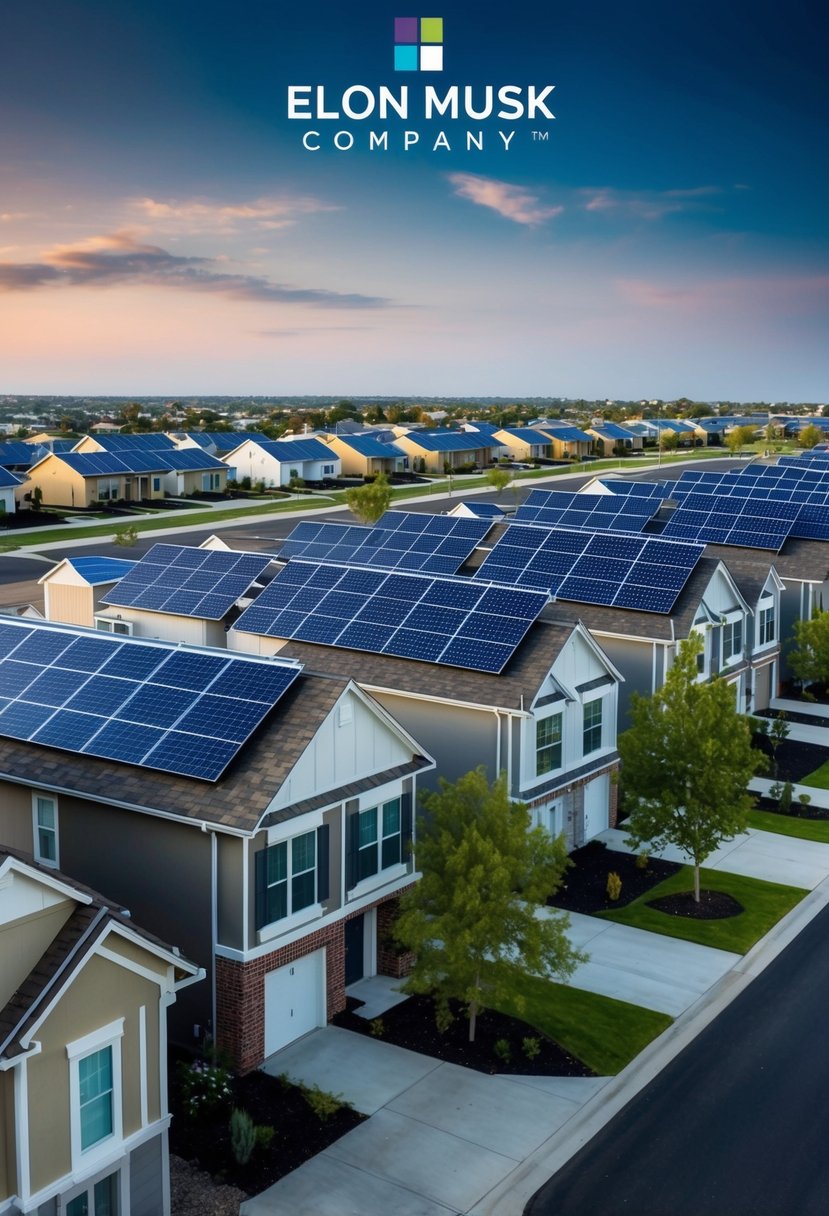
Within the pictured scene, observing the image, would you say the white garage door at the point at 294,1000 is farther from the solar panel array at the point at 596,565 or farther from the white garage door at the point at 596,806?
the solar panel array at the point at 596,565

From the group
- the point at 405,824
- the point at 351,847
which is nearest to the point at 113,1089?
the point at 351,847

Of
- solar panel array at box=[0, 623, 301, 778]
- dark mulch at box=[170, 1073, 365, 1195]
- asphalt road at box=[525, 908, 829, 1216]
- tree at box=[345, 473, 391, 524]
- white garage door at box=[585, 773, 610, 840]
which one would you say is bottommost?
asphalt road at box=[525, 908, 829, 1216]

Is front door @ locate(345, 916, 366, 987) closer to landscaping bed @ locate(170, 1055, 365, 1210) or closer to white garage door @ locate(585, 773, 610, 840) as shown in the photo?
landscaping bed @ locate(170, 1055, 365, 1210)

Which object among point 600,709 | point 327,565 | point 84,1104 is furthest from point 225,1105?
point 327,565

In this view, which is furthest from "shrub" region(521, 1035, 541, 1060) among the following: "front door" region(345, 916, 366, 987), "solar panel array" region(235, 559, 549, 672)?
"solar panel array" region(235, 559, 549, 672)

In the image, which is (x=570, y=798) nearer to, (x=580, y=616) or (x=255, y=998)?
(x=580, y=616)

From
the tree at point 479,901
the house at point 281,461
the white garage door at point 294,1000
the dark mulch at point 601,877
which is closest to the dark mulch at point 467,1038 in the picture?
the tree at point 479,901

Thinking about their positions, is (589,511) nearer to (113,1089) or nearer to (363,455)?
(113,1089)
